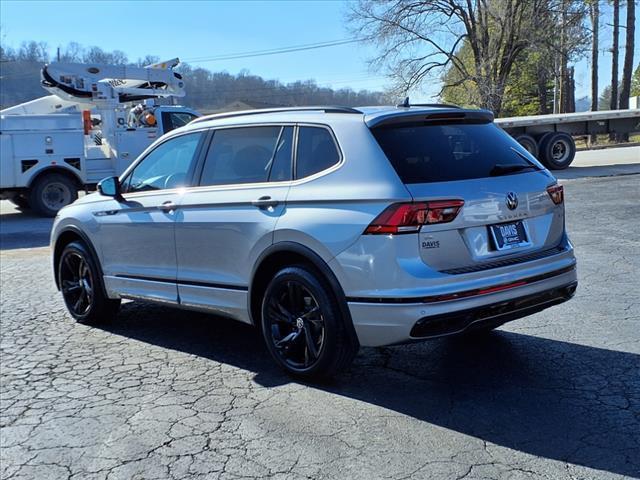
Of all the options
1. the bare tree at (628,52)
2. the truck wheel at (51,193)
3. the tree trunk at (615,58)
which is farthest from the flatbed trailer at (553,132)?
the tree trunk at (615,58)

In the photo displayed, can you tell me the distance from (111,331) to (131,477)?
301cm

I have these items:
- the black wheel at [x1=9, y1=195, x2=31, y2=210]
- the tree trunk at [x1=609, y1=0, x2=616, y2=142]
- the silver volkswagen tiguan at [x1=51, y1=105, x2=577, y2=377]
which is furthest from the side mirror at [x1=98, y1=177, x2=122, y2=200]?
the tree trunk at [x1=609, y1=0, x2=616, y2=142]

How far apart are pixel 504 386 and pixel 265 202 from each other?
2.02 m

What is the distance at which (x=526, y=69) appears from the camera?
4188cm

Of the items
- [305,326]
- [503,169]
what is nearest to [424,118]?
[503,169]

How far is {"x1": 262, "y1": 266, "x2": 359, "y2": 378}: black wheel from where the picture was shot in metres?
4.33

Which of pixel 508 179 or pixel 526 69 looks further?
pixel 526 69

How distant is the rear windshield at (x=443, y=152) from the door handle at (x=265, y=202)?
854 mm

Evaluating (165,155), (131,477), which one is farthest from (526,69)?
(131,477)

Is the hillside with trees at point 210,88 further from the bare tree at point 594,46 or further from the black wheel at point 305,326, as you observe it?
the black wheel at point 305,326

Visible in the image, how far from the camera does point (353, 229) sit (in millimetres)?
4121

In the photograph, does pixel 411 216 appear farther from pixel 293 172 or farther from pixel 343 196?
pixel 293 172

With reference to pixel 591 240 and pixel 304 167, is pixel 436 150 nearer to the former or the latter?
pixel 304 167

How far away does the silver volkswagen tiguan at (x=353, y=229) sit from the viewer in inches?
158
